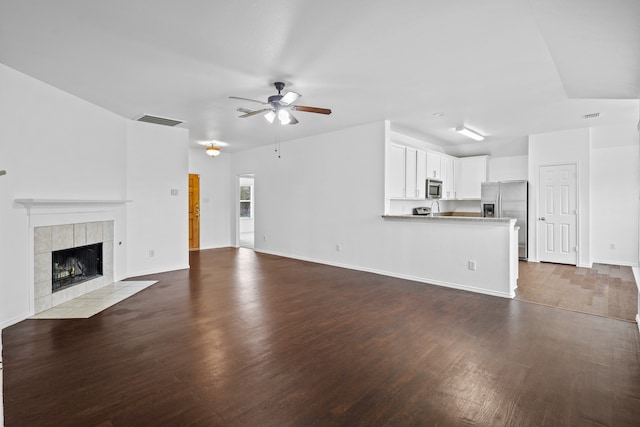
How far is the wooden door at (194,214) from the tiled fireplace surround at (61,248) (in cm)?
335

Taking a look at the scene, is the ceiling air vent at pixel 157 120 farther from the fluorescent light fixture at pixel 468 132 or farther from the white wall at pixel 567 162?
the white wall at pixel 567 162

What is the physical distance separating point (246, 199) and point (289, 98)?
897cm

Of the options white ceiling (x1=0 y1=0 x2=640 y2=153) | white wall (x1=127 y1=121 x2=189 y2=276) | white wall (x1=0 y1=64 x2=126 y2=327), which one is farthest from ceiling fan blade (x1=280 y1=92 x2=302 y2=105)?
white wall (x1=127 y1=121 x2=189 y2=276)

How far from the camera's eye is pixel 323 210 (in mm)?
6457

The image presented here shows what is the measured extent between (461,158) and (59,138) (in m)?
7.76

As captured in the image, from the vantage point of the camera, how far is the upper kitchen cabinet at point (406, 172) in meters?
5.78

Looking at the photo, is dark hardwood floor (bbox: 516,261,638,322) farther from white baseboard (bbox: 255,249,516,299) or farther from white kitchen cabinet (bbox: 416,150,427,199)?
white kitchen cabinet (bbox: 416,150,427,199)

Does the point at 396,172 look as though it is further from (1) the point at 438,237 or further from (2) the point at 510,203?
(2) the point at 510,203

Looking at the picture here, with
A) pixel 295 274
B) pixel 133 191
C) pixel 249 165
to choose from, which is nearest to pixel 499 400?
pixel 295 274

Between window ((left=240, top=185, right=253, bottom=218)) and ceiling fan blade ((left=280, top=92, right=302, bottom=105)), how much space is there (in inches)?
335

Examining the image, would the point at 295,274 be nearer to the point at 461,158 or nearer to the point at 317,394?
the point at 317,394

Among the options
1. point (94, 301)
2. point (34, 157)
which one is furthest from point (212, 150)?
point (94, 301)

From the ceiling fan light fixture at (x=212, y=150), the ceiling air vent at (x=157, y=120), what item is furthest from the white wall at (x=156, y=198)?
the ceiling fan light fixture at (x=212, y=150)

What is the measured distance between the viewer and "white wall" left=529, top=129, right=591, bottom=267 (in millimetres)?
6016
